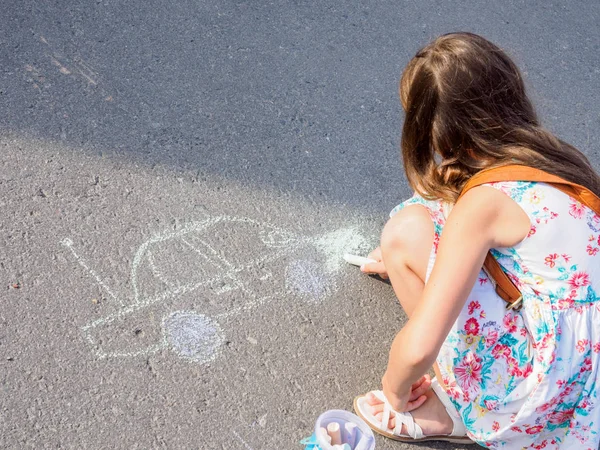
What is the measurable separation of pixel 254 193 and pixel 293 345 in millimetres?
Answer: 670

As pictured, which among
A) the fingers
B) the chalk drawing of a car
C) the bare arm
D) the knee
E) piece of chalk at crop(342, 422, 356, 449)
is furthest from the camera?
the fingers

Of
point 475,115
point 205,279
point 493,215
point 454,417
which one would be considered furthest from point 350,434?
point 475,115

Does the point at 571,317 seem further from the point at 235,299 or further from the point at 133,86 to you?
the point at 133,86

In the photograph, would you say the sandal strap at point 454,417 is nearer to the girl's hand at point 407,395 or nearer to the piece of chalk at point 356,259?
the girl's hand at point 407,395

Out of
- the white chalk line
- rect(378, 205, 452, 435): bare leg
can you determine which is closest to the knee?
rect(378, 205, 452, 435): bare leg

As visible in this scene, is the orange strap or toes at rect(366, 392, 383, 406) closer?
the orange strap

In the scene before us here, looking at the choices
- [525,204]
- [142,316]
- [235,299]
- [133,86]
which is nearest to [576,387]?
[525,204]

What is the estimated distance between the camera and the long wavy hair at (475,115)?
70.8 inches

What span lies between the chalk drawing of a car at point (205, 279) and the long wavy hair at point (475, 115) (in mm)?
707

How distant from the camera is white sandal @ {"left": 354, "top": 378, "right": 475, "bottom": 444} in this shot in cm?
204

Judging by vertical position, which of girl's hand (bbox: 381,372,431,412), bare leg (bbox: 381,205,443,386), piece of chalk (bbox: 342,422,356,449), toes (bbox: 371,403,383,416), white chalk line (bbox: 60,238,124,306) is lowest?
white chalk line (bbox: 60,238,124,306)

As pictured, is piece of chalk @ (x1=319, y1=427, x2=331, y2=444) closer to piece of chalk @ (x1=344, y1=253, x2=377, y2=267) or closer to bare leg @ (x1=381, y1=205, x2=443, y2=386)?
bare leg @ (x1=381, y1=205, x2=443, y2=386)

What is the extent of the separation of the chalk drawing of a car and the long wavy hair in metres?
0.71

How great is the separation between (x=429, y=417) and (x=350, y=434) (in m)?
0.34
